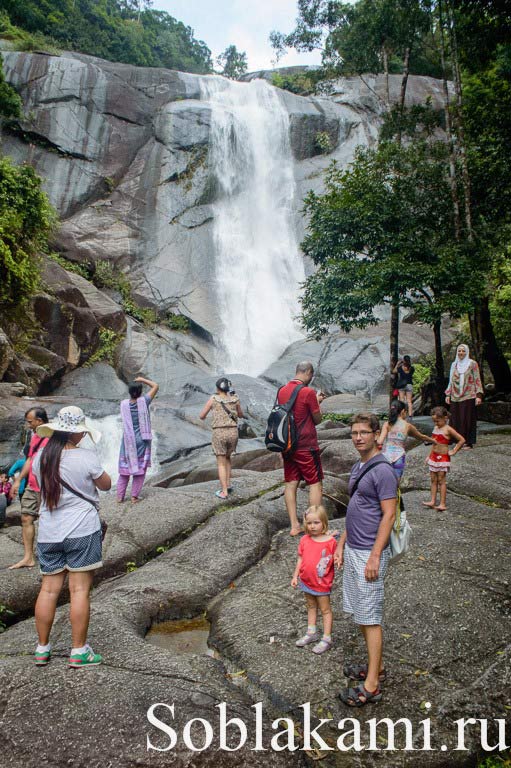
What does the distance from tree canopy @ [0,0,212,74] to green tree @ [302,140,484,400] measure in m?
27.5

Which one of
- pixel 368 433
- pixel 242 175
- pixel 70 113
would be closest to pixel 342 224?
pixel 368 433

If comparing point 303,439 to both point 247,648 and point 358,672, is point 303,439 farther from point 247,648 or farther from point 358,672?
point 358,672

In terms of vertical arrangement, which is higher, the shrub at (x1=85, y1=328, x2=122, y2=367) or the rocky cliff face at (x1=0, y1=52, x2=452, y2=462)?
the rocky cliff face at (x1=0, y1=52, x2=452, y2=462)

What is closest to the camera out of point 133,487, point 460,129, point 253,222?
point 133,487

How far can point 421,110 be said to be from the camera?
17.0 meters

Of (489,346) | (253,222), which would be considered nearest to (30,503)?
Answer: (489,346)

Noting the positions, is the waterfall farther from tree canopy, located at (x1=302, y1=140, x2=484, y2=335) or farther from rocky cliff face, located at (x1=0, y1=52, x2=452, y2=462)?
tree canopy, located at (x1=302, y1=140, x2=484, y2=335)

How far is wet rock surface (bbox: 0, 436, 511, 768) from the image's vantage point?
3.19 metres

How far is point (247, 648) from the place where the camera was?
14.1 feet

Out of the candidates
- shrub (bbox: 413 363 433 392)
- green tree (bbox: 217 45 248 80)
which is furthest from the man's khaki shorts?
green tree (bbox: 217 45 248 80)

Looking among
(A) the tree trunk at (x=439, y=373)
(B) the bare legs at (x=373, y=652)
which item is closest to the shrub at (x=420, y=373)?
(A) the tree trunk at (x=439, y=373)

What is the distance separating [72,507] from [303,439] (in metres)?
2.77

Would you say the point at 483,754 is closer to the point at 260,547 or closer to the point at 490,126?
the point at 260,547

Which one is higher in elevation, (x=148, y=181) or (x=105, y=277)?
(x=148, y=181)
